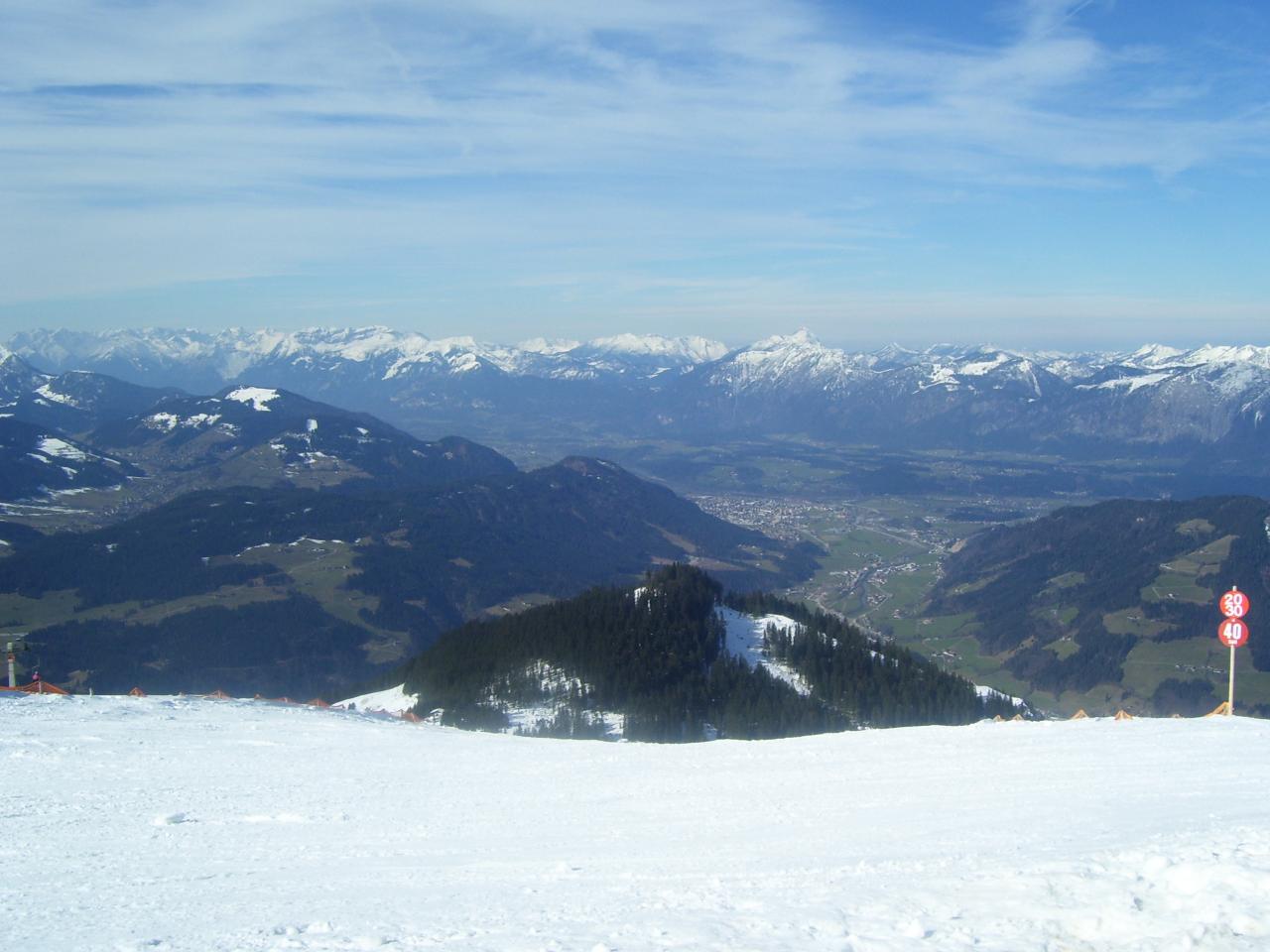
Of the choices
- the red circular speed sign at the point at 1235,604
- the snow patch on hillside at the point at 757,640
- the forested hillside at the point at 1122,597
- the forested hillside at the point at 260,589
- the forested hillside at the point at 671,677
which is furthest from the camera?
the forested hillside at the point at 260,589

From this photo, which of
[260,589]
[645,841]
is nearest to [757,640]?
[645,841]

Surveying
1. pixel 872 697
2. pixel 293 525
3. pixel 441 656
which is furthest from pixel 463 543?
pixel 872 697

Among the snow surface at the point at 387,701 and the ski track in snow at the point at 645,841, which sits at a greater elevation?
the ski track in snow at the point at 645,841

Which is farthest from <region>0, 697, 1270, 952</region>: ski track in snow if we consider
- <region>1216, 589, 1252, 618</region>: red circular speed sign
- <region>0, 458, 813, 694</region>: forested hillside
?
<region>0, 458, 813, 694</region>: forested hillside

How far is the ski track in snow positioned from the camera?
1093 centimetres

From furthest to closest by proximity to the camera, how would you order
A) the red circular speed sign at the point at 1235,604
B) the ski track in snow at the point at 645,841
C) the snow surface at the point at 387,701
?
the snow surface at the point at 387,701
the red circular speed sign at the point at 1235,604
the ski track in snow at the point at 645,841

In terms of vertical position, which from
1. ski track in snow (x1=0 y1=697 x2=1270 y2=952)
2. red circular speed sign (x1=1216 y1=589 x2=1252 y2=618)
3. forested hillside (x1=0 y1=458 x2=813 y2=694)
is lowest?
forested hillside (x1=0 y1=458 x2=813 y2=694)

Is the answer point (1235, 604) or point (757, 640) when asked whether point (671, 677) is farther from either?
point (1235, 604)

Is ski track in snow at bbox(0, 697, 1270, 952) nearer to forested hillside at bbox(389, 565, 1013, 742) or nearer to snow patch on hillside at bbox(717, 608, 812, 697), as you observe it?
forested hillside at bbox(389, 565, 1013, 742)

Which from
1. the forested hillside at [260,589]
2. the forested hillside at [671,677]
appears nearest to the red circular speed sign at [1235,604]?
the forested hillside at [671,677]

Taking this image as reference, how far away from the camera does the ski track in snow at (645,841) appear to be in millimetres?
10930

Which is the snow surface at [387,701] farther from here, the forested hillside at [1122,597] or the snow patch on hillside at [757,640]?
the forested hillside at [1122,597]

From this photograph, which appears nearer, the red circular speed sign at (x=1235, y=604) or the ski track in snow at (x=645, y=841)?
the ski track in snow at (x=645, y=841)

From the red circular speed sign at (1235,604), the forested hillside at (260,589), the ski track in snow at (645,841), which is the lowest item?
the forested hillside at (260,589)
